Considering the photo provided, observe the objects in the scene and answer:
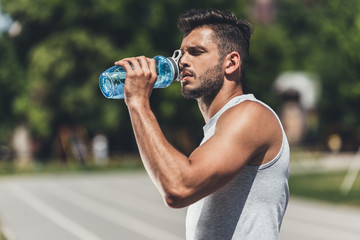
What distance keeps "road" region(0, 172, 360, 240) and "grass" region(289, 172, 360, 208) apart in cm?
90

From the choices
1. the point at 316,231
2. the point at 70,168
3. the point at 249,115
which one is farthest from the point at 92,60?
the point at 249,115

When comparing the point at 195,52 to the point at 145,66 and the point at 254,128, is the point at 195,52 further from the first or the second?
the point at 254,128

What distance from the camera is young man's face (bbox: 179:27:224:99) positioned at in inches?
81.1

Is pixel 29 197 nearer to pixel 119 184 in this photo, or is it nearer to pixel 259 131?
pixel 119 184

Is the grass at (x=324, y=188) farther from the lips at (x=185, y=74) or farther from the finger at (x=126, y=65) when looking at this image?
the finger at (x=126, y=65)

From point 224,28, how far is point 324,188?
698 inches

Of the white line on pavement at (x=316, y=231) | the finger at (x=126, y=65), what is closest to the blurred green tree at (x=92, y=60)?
the white line on pavement at (x=316, y=231)

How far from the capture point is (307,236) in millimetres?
10352

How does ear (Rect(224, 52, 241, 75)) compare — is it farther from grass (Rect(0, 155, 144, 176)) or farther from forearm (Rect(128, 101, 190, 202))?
grass (Rect(0, 155, 144, 176))

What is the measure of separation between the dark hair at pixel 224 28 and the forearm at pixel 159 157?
345 mm

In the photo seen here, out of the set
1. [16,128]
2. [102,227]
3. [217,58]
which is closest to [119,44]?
[16,128]

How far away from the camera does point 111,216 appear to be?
1326cm

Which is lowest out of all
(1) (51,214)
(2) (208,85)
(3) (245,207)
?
(1) (51,214)

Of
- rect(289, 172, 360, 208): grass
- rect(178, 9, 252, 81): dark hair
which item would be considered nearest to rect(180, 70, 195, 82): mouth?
rect(178, 9, 252, 81): dark hair
